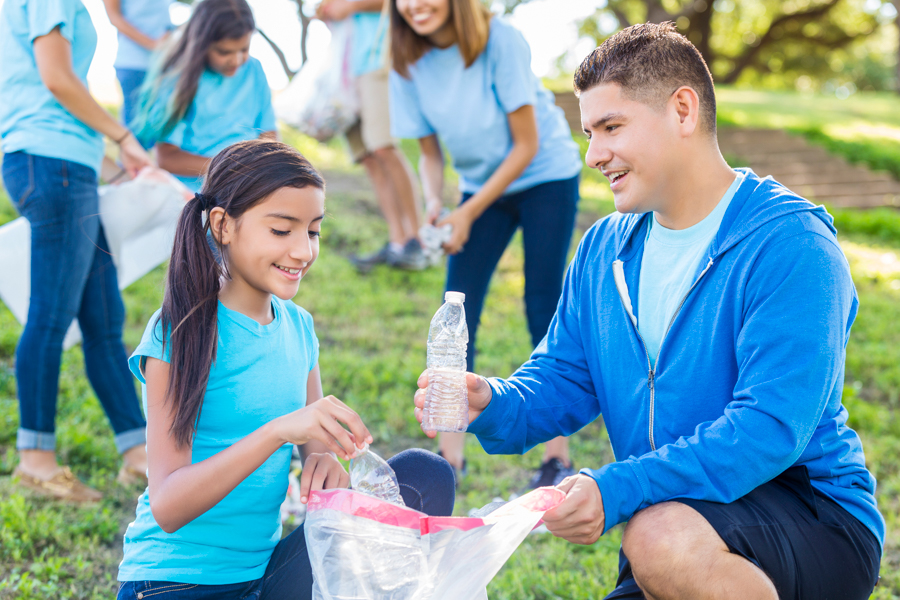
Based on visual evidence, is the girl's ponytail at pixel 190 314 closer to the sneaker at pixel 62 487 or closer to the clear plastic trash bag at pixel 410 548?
the clear plastic trash bag at pixel 410 548

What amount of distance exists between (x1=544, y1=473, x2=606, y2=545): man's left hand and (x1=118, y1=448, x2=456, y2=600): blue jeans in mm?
502

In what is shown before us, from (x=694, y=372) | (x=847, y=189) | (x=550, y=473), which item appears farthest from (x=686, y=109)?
(x=847, y=189)

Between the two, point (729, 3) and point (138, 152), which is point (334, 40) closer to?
point (138, 152)

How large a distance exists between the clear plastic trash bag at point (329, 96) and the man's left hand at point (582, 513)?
15.0 ft

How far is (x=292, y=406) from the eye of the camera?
2076mm

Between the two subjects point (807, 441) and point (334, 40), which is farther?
point (334, 40)

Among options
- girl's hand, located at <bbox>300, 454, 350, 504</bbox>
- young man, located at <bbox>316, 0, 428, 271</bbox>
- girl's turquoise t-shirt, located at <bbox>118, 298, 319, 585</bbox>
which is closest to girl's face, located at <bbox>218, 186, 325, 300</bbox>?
girl's turquoise t-shirt, located at <bbox>118, 298, 319, 585</bbox>

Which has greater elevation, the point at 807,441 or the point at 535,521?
the point at 807,441

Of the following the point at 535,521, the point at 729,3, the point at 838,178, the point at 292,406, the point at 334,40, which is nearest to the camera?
the point at 535,521

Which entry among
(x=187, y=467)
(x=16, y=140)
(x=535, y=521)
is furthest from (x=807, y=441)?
(x=16, y=140)

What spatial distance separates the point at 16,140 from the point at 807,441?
299 cm

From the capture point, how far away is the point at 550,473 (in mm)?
3516

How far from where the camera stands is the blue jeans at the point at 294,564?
183 centimetres

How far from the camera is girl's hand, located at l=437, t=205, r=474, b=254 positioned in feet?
10.9
